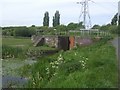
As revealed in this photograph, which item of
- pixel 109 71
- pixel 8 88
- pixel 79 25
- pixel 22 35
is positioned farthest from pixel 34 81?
pixel 79 25

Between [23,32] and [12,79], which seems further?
[23,32]

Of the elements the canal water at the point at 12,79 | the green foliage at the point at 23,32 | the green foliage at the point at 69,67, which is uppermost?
the green foliage at the point at 23,32

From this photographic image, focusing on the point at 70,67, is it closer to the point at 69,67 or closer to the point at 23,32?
the point at 69,67

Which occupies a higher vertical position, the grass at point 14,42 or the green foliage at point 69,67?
the green foliage at point 69,67

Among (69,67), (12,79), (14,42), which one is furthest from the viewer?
(14,42)

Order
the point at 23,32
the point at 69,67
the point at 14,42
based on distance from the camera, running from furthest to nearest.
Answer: the point at 23,32 < the point at 14,42 < the point at 69,67

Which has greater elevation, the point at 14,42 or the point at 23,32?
the point at 23,32

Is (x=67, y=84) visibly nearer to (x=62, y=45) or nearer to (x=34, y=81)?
(x=34, y=81)

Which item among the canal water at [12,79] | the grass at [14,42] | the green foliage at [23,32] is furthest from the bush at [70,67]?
the green foliage at [23,32]

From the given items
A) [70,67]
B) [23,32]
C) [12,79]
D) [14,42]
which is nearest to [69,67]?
[70,67]

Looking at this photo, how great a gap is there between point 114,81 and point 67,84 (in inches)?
60.5

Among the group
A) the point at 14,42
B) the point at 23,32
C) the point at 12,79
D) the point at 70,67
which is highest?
the point at 23,32

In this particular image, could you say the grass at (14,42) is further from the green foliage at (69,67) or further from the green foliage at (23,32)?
the green foliage at (69,67)

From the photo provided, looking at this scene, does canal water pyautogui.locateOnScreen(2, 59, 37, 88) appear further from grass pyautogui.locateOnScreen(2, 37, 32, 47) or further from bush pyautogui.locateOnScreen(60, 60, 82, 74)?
grass pyautogui.locateOnScreen(2, 37, 32, 47)
